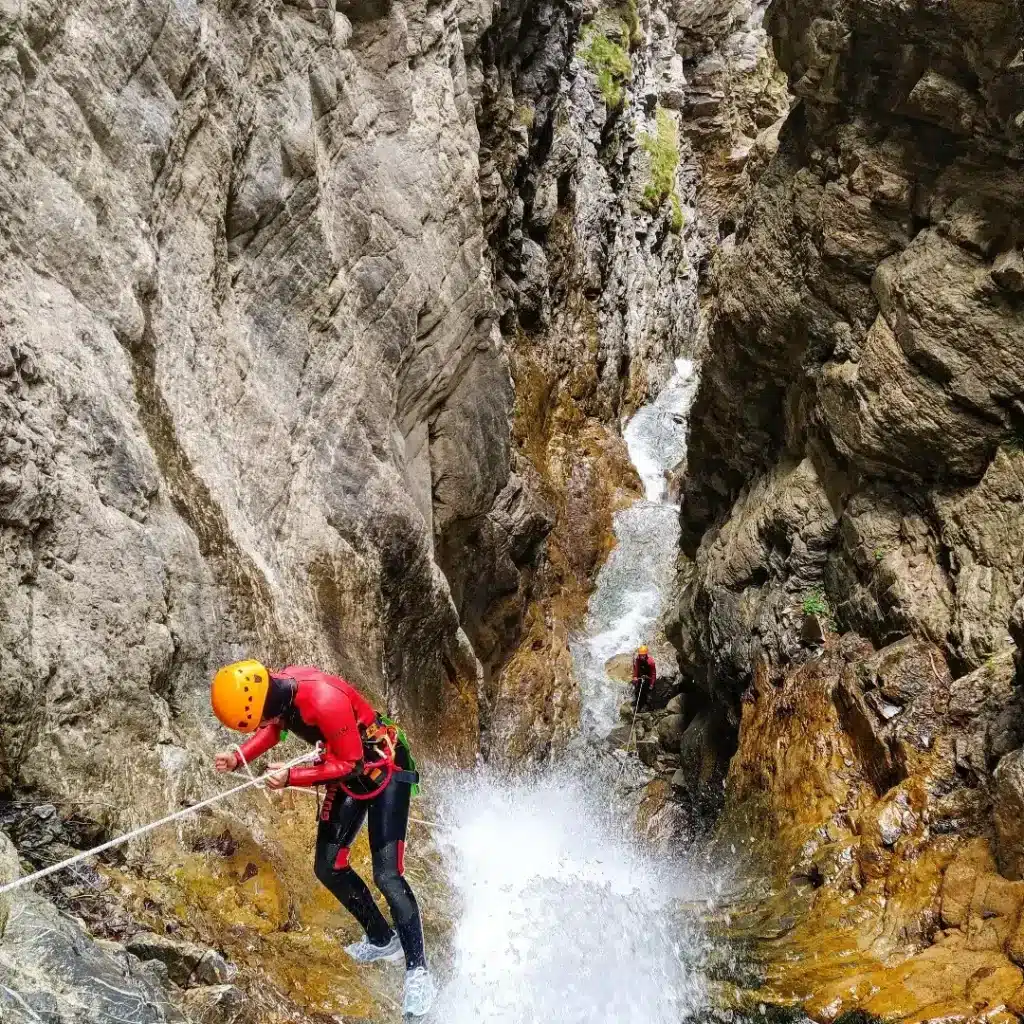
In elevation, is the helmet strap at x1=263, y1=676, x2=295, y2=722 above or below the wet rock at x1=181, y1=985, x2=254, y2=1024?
above

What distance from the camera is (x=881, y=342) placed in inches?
484

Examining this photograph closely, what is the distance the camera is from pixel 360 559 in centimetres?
1211

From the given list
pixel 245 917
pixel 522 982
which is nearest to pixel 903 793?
pixel 522 982

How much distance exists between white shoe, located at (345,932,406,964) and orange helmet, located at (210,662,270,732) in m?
2.33

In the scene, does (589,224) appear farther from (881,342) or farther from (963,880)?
(963,880)

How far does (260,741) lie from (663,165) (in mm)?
38469

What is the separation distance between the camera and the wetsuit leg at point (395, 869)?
600 cm

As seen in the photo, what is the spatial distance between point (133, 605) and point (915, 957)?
755 centimetres

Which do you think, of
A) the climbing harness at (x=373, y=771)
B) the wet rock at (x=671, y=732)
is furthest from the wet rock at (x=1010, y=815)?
the wet rock at (x=671, y=732)

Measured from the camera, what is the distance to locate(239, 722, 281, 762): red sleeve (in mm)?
5730

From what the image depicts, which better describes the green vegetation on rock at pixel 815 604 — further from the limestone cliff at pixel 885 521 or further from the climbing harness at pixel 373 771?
the climbing harness at pixel 373 771

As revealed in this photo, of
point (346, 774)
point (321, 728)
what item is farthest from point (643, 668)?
point (321, 728)

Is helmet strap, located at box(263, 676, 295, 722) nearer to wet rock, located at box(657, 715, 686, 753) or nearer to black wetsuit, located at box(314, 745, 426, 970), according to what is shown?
black wetsuit, located at box(314, 745, 426, 970)

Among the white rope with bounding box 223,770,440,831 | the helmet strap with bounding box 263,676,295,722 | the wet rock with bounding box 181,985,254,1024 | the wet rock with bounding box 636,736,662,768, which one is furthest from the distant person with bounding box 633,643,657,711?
the wet rock with bounding box 181,985,254,1024
